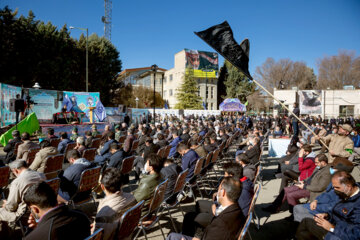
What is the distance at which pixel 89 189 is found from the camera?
13.4 ft

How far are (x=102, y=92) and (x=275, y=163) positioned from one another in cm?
2724

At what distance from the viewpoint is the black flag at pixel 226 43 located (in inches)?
159

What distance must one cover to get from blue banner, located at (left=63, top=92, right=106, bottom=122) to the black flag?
17227 mm

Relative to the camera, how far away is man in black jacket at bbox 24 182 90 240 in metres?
1.79

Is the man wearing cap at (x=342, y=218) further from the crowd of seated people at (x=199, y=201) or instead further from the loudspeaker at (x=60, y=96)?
the loudspeaker at (x=60, y=96)

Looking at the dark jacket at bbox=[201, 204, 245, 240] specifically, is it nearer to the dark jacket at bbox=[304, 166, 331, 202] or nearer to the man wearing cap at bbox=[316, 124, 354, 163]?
the dark jacket at bbox=[304, 166, 331, 202]

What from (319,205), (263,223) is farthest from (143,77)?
(319,205)

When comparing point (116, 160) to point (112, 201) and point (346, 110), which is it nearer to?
point (112, 201)

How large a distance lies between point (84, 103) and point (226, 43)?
58.5 feet

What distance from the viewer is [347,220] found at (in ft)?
8.66

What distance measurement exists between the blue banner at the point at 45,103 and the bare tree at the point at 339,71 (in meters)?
51.9

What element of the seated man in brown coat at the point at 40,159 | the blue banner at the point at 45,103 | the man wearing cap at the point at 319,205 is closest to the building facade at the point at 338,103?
the blue banner at the point at 45,103

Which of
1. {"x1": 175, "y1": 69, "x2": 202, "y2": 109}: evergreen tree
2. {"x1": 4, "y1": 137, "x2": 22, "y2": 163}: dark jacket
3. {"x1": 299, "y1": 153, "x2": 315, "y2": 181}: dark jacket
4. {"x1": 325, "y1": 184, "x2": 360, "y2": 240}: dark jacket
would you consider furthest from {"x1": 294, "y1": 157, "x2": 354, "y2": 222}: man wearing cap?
{"x1": 175, "y1": 69, "x2": 202, "y2": 109}: evergreen tree

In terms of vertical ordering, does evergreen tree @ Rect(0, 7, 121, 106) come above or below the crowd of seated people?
above
